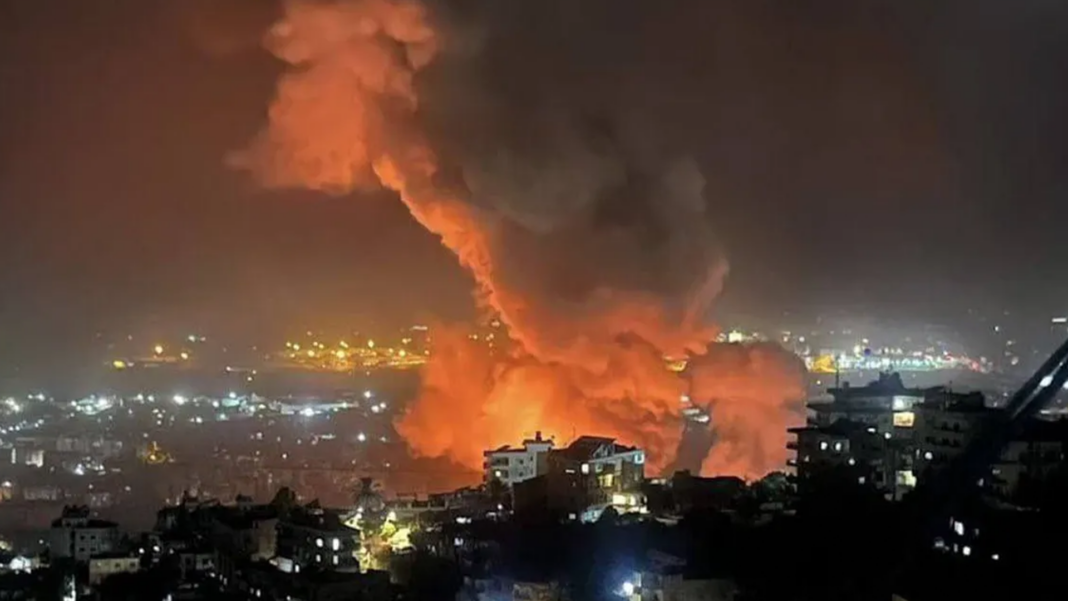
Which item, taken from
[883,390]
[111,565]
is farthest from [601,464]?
[111,565]

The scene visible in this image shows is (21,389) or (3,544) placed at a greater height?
(21,389)

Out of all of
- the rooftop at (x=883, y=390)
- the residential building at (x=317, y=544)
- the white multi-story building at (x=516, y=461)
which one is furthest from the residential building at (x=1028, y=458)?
the residential building at (x=317, y=544)

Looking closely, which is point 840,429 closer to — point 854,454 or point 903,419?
point 854,454

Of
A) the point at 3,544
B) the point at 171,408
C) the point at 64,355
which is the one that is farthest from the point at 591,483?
the point at 64,355

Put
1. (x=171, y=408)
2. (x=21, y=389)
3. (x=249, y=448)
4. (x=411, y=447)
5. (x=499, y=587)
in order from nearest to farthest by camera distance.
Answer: (x=499, y=587)
(x=411, y=447)
(x=249, y=448)
(x=171, y=408)
(x=21, y=389)

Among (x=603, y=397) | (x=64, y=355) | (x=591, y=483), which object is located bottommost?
(x=591, y=483)

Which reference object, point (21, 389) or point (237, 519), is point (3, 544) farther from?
point (21, 389)

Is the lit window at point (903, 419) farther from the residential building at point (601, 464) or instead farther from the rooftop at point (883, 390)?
the residential building at point (601, 464)
